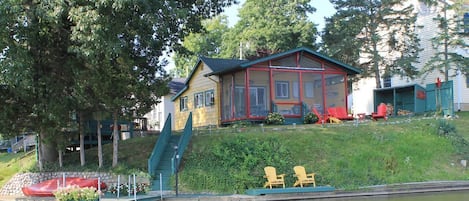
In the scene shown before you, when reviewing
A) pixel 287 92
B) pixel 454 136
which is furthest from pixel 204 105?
pixel 454 136

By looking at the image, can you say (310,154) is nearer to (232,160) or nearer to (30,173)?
(232,160)

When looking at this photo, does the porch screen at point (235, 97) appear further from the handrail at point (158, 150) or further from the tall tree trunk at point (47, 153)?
the tall tree trunk at point (47, 153)

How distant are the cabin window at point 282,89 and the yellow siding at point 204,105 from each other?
3589 millimetres

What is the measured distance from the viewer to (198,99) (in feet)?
98.6

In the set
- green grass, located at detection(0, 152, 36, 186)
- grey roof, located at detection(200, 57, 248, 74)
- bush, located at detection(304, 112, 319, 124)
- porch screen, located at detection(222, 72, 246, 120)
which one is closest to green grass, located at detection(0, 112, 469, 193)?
green grass, located at detection(0, 152, 36, 186)

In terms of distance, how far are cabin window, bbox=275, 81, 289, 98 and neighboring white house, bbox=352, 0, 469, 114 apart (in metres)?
8.12

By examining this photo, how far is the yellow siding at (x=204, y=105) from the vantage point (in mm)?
27800

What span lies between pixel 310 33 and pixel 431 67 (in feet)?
43.5

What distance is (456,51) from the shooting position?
29.7 metres

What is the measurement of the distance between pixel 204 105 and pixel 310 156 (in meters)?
11.7

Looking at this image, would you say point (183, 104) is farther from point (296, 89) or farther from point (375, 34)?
point (375, 34)

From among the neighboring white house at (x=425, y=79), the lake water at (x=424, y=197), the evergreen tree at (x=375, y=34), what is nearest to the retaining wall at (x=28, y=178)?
the lake water at (x=424, y=197)

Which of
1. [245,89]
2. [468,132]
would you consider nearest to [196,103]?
[245,89]

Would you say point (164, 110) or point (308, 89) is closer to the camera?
point (308, 89)
